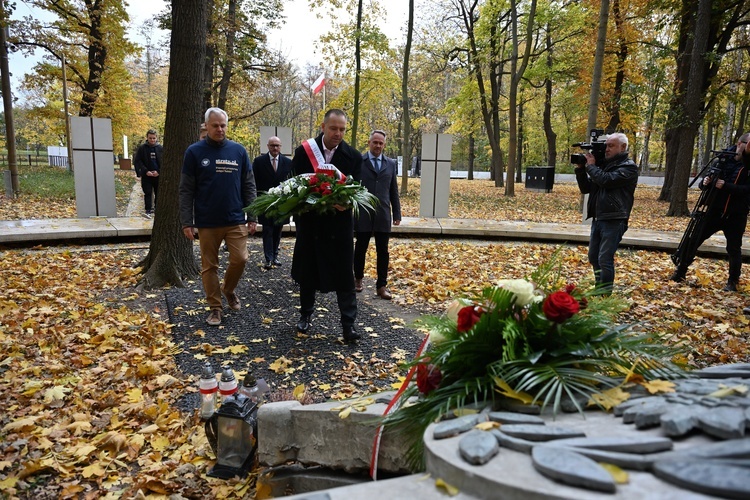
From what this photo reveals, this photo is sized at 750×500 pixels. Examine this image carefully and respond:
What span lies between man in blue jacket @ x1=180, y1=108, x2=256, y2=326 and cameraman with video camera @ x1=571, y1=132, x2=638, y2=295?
3.70 metres

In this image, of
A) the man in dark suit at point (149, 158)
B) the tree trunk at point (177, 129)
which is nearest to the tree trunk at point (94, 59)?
the man in dark suit at point (149, 158)

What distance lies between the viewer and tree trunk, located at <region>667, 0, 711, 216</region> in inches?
483

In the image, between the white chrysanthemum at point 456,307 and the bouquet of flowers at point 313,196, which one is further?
the bouquet of flowers at point 313,196

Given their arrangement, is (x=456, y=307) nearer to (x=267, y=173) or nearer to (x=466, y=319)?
Result: (x=466, y=319)

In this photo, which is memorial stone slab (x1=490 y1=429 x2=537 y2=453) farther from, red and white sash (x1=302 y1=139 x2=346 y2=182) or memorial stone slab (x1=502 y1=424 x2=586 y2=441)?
red and white sash (x1=302 y1=139 x2=346 y2=182)

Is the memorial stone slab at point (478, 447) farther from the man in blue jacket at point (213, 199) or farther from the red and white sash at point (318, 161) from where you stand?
the man in blue jacket at point (213, 199)

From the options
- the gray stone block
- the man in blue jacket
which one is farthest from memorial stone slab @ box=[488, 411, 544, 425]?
the man in blue jacket

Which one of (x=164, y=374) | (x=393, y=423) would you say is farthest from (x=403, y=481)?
(x=164, y=374)

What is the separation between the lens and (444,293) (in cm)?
642

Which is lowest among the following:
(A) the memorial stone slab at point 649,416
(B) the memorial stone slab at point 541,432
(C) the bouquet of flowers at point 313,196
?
(B) the memorial stone slab at point 541,432

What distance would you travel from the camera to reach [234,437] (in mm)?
2822

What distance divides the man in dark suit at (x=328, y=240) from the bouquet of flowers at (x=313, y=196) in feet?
0.62

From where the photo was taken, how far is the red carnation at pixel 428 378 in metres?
2.00

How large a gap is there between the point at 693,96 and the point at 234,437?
14486 millimetres
